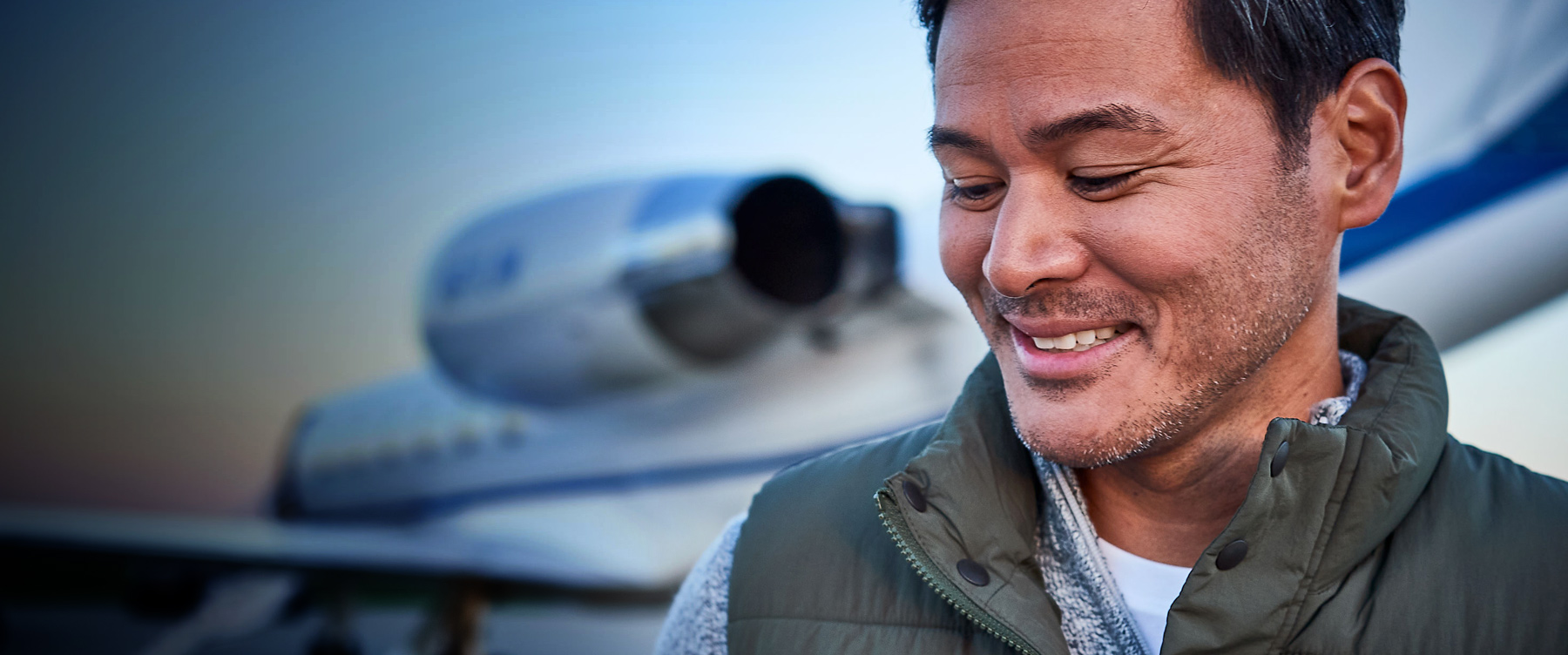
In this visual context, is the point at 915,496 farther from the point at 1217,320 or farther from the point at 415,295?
the point at 415,295

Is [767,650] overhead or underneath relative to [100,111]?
underneath

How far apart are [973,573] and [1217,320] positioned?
0.29m

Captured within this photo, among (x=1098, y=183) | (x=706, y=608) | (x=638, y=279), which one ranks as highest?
(x=638, y=279)

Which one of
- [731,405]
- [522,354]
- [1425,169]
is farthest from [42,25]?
[1425,169]

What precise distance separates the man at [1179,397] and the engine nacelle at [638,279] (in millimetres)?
2112

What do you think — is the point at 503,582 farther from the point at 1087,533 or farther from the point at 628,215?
the point at 1087,533

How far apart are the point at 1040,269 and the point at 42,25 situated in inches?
241

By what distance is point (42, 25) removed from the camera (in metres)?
4.98

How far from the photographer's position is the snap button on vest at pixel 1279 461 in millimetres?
725

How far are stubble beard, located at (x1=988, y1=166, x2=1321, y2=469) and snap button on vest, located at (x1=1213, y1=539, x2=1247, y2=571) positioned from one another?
106 mm

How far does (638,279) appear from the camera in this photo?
3295mm

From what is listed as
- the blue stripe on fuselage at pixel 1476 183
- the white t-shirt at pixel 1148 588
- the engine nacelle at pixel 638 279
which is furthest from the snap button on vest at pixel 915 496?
the blue stripe on fuselage at pixel 1476 183

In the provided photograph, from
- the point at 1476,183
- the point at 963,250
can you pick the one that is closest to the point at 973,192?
the point at 963,250

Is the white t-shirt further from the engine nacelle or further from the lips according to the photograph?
the engine nacelle
